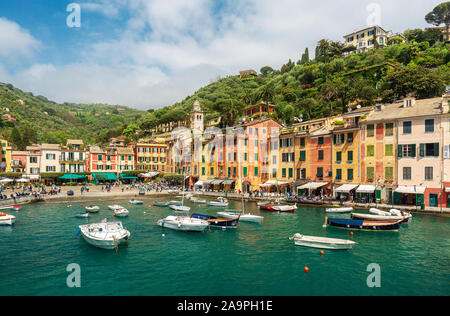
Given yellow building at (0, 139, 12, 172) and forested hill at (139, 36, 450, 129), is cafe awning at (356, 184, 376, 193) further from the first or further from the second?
yellow building at (0, 139, 12, 172)

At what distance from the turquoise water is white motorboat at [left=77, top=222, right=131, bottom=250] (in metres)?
0.75

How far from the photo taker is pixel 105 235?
25938mm

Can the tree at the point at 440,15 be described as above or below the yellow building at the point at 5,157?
above

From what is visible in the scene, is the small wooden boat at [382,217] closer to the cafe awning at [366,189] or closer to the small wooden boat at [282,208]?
the cafe awning at [366,189]

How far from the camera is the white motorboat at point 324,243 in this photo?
997 inches

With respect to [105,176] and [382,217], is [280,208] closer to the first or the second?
[382,217]

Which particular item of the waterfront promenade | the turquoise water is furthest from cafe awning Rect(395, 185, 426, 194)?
the turquoise water

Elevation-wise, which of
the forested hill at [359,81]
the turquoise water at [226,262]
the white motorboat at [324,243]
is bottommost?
the turquoise water at [226,262]

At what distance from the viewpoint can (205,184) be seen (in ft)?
230

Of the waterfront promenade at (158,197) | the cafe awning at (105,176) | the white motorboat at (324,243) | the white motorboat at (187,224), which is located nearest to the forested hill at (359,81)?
the waterfront promenade at (158,197)

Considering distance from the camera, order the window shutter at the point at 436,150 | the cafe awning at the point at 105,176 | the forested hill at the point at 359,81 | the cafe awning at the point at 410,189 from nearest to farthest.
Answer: the window shutter at the point at 436,150 → the cafe awning at the point at 410,189 → the forested hill at the point at 359,81 → the cafe awning at the point at 105,176

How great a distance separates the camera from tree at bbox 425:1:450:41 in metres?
111

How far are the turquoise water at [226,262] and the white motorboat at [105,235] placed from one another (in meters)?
0.75
